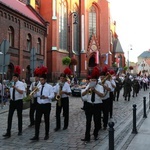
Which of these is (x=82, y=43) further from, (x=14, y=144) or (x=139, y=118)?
(x=14, y=144)

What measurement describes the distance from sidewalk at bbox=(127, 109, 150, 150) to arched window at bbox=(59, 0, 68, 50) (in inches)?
1353

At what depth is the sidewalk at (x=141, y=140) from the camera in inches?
262

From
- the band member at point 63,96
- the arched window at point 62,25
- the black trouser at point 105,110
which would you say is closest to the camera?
the band member at point 63,96

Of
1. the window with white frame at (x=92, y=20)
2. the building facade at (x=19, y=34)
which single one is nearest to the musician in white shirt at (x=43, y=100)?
the building facade at (x=19, y=34)

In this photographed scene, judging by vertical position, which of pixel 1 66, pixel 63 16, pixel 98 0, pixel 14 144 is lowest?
pixel 14 144

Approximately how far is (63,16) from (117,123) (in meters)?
35.5

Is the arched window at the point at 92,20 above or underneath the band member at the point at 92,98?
above

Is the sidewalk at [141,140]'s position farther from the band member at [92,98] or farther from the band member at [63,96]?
the band member at [63,96]

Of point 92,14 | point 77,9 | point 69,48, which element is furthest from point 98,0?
point 69,48

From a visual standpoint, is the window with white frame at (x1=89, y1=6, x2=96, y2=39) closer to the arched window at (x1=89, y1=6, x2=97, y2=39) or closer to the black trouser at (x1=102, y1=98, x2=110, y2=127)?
the arched window at (x1=89, y1=6, x2=97, y2=39)

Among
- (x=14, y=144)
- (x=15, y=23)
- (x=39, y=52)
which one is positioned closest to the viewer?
(x=14, y=144)

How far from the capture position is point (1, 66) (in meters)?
14.3

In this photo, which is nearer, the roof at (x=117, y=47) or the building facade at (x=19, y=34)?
the building facade at (x=19, y=34)

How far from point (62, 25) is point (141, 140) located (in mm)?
37248
